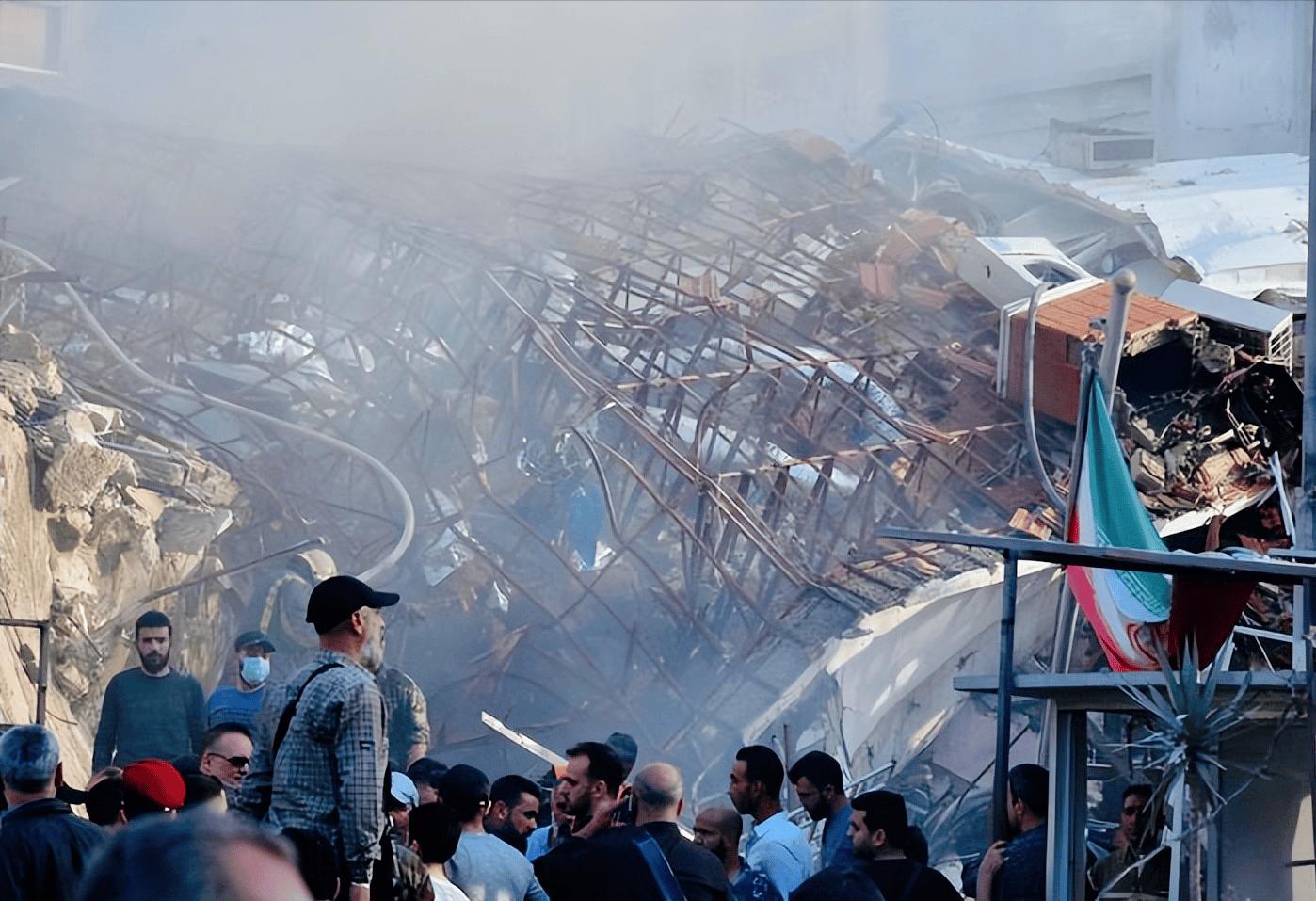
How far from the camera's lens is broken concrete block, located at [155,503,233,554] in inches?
398

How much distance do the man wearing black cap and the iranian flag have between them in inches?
88.1

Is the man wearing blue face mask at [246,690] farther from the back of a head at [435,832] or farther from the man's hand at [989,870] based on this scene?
the man's hand at [989,870]

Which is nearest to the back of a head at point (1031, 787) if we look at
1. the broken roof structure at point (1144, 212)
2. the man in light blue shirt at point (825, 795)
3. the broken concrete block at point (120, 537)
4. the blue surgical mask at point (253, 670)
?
the man in light blue shirt at point (825, 795)

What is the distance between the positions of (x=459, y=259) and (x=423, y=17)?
863 centimetres

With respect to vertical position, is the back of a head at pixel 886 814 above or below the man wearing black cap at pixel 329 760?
below

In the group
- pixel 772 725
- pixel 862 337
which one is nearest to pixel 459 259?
pixel 862 337

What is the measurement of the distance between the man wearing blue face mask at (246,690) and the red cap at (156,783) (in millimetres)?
1928

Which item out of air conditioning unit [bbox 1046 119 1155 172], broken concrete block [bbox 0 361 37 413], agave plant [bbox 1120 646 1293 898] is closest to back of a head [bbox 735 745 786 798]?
agave plant [bbox 1120 646 1293 898]

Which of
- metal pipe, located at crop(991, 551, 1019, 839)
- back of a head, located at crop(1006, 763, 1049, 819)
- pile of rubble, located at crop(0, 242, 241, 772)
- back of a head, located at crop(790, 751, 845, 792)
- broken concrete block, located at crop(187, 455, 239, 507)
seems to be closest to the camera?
metal pipe, located at crop(991, 551, 1019, 839)

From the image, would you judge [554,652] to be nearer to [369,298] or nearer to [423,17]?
[369,298]

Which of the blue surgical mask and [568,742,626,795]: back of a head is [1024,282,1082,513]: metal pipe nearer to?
the blue surgical mask

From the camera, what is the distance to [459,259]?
13.3 m

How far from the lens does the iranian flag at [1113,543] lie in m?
4.93

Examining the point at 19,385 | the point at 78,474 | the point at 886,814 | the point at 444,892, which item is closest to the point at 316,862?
the point at 444,892
